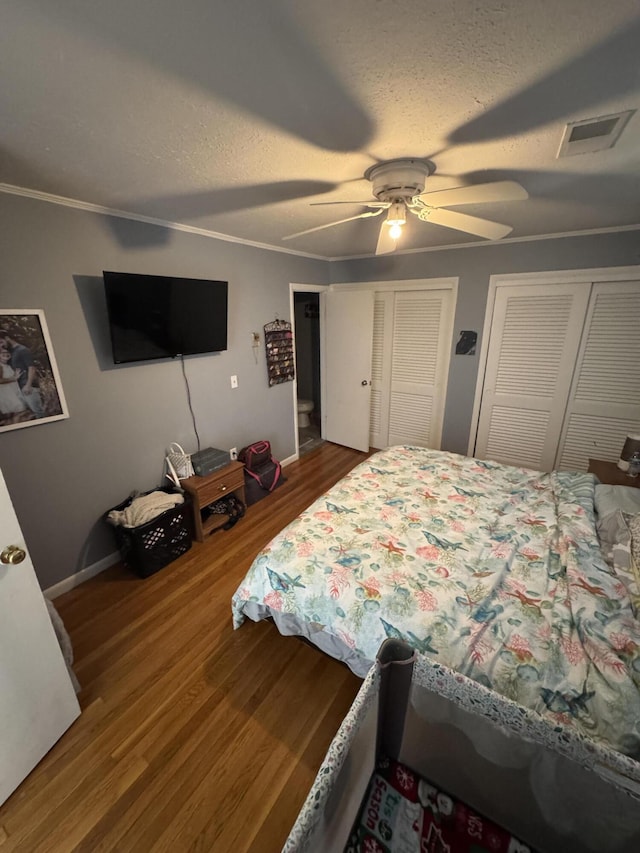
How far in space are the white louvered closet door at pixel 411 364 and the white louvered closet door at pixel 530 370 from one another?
470 millimetres

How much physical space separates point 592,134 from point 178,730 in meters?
2.85

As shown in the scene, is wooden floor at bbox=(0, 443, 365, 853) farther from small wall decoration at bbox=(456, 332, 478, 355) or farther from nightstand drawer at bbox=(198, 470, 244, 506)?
small wall decoration at bbox=(456, 332, 478, 355)

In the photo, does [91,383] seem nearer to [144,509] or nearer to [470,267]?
[144,509]

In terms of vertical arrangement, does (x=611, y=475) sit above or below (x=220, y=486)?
above

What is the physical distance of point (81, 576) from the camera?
7.23ft

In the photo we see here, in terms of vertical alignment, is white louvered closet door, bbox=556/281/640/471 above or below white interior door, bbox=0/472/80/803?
above

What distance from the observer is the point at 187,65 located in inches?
33.4

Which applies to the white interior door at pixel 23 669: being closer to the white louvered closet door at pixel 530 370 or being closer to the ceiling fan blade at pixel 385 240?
the ceiling fan blade at pixel 385 240

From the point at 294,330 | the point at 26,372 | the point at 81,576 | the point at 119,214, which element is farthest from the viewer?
the point at 294,330

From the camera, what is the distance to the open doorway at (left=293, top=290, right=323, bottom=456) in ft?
15.4

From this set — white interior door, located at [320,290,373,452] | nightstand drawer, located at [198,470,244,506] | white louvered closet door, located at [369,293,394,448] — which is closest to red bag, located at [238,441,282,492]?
nightstand drawer, located at [198,470,244,506]

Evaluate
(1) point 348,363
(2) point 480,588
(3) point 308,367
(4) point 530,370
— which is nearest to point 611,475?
(4) point 530,370

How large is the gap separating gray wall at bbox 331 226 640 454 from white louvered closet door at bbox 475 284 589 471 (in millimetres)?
160

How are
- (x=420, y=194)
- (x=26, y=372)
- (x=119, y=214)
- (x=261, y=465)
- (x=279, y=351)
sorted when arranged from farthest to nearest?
(x=279, y=351) → (x=261, y=465) → (x=119, y=214) → (x=26, y=372) → (x=420, y=194)
